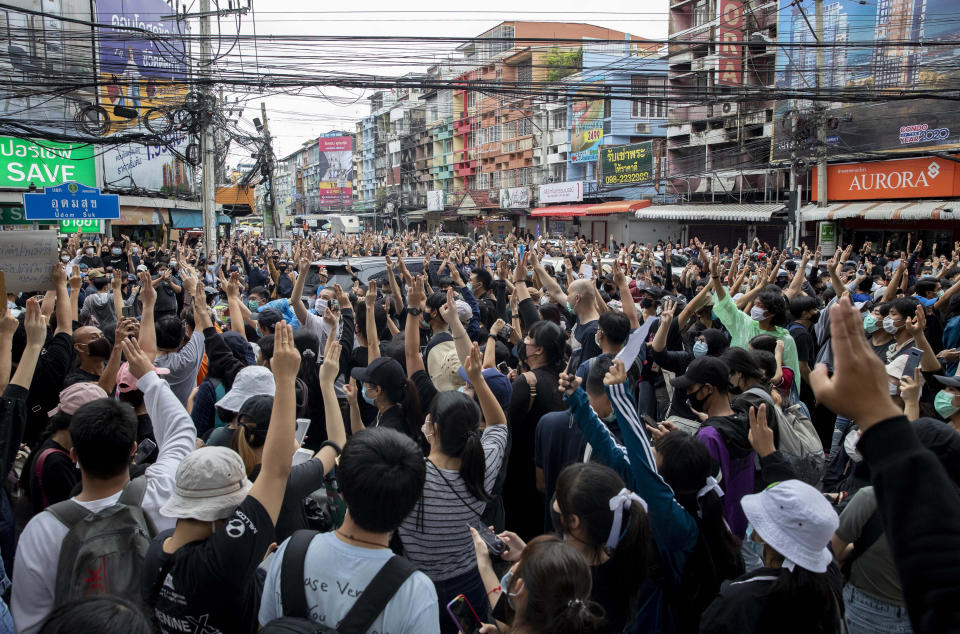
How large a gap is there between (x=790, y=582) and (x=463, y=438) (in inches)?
47.8

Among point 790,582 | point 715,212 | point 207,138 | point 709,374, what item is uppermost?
point 207,138

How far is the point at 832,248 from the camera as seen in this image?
23.6 m

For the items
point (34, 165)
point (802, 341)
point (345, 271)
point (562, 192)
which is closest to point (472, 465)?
point (802, 341)

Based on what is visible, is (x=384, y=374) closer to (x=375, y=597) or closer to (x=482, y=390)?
(x=482, y=390)

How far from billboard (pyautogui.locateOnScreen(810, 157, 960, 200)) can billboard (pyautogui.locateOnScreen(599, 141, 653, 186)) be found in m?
11.2

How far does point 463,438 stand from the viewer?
102 inches

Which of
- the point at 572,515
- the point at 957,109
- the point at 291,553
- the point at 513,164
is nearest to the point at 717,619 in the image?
the point at 572,515

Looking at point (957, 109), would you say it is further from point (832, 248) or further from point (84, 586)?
point (84, 586)

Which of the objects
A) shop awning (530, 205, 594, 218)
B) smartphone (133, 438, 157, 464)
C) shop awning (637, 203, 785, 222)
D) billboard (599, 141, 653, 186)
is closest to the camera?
smartphone (133, 438, 157, 464)

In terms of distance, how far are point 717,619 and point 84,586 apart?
2003mm

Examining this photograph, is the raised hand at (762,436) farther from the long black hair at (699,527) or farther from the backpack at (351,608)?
the backpack at (351,608)

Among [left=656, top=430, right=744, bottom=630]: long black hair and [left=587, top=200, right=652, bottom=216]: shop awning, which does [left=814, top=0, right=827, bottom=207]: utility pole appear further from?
[left=656, top=430, right=744, bottom=630]: long black hair

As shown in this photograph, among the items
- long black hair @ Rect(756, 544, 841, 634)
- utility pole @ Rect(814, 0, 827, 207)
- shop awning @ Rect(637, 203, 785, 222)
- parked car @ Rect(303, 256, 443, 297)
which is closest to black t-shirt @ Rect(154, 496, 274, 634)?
long black hair @ Rect(756, 544, 841, 634)

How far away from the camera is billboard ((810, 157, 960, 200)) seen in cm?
2066
